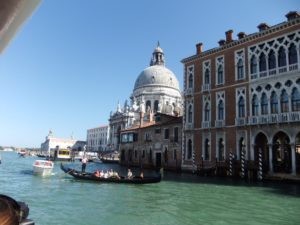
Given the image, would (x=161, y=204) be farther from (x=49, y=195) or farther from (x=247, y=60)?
(x=247, y=60)

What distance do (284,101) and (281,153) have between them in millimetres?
4377

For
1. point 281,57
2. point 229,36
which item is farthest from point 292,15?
point 229,36

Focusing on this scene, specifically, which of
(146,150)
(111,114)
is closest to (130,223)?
(146,150)

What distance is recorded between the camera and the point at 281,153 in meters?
21.5

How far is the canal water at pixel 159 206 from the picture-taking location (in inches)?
342

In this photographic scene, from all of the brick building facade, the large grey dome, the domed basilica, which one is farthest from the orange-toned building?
the large grey dome

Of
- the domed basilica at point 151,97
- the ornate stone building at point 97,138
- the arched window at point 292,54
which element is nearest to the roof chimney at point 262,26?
the arched window at point 292,54

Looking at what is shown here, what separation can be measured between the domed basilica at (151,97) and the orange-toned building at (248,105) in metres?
36.2

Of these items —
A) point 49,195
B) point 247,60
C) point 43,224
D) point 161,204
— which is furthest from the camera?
point 247,60

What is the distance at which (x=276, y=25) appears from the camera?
1983cm

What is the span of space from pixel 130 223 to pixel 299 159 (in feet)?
50.7

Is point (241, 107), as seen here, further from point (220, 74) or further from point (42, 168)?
point (42, 168)

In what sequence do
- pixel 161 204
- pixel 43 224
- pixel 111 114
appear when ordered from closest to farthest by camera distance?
pixel 43 224 < pixel 161 204 < pixel 111 114

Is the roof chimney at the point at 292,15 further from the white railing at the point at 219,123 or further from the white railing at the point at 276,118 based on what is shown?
the white railing at the point at 219,123
